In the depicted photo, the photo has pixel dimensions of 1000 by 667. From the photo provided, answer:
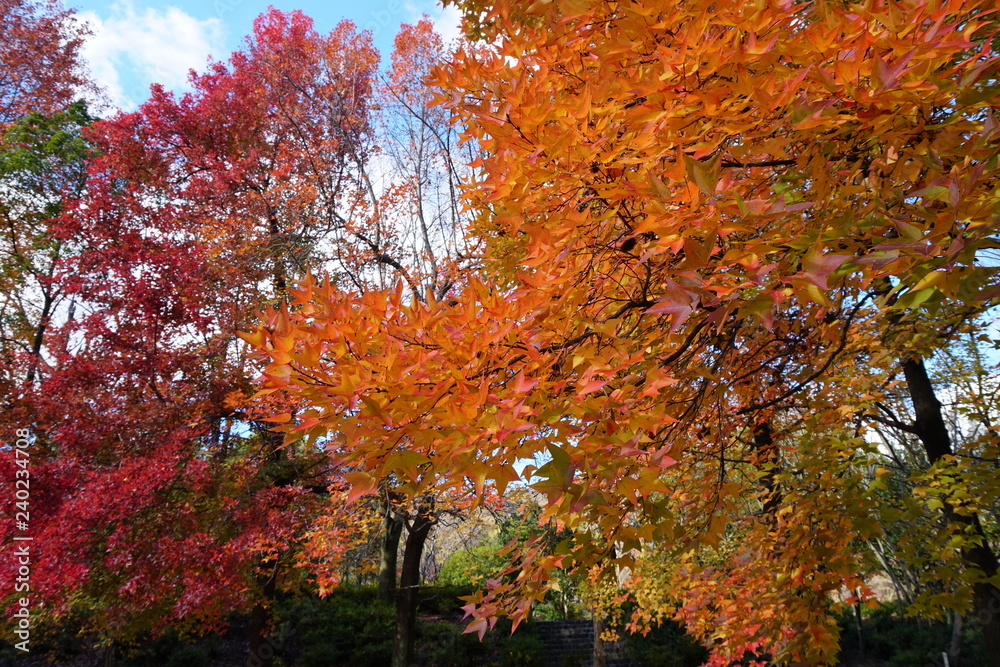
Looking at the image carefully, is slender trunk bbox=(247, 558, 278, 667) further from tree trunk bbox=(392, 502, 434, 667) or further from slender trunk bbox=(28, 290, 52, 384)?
slender trunk bbox=(28, 290, 52, 384)

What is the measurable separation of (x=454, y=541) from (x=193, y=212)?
19.3m

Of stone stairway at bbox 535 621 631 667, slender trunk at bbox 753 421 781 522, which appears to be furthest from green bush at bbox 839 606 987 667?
slender trunk at bbox 753 421 781 522

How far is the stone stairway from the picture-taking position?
13.7 metres

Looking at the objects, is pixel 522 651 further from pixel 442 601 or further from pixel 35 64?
pixel 35 64

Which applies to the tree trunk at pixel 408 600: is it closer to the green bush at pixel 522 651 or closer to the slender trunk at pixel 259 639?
the slender trunk at pixel 259 639

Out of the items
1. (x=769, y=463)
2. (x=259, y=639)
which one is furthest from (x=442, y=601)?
(x=769, y=463)

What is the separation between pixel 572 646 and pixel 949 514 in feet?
43.6

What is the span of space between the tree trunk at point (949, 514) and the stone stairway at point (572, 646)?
10033 millimetres

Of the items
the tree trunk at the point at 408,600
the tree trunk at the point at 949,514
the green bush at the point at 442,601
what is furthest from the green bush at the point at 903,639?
the green bush at the point at 442,601

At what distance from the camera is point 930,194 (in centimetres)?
134

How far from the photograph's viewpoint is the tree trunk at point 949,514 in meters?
5.00

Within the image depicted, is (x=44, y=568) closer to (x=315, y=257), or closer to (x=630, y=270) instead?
(x=315, y=257)

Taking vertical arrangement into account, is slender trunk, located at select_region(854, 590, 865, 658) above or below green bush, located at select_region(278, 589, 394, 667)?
below

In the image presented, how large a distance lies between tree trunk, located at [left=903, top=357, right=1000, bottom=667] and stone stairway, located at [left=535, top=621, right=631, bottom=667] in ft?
32.9
